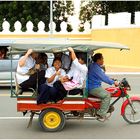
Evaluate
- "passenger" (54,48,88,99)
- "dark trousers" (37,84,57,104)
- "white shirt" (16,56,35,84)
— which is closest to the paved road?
"dark trousers" (37,84,57,104)

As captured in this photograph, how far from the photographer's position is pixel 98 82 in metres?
9.42

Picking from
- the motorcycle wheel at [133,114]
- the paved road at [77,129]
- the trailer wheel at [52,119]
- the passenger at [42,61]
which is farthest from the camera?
the motorcycle wheel at [133,114]

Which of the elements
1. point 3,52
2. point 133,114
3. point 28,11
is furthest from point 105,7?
point 133,114

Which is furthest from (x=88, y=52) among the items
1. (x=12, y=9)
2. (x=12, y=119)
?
(x=12, y=9)

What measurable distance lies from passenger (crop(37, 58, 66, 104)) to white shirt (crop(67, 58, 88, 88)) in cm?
17

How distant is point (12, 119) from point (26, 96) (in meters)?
1.57

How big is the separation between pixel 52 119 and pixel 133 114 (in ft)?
5.59

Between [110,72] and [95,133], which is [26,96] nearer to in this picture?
[95,133]

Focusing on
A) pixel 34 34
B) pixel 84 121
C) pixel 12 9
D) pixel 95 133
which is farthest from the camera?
pixel 12 9

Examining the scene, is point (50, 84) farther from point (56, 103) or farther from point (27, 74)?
point (27, 74)

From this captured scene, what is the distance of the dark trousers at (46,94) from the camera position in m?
8.96

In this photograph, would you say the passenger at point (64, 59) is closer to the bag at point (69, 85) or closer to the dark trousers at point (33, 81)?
the bag at point (69, 85)

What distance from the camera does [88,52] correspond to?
9.20m

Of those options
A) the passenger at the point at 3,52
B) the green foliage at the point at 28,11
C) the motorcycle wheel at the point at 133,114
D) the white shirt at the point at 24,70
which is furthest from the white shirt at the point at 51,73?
the green foliage at the point at 28,11
